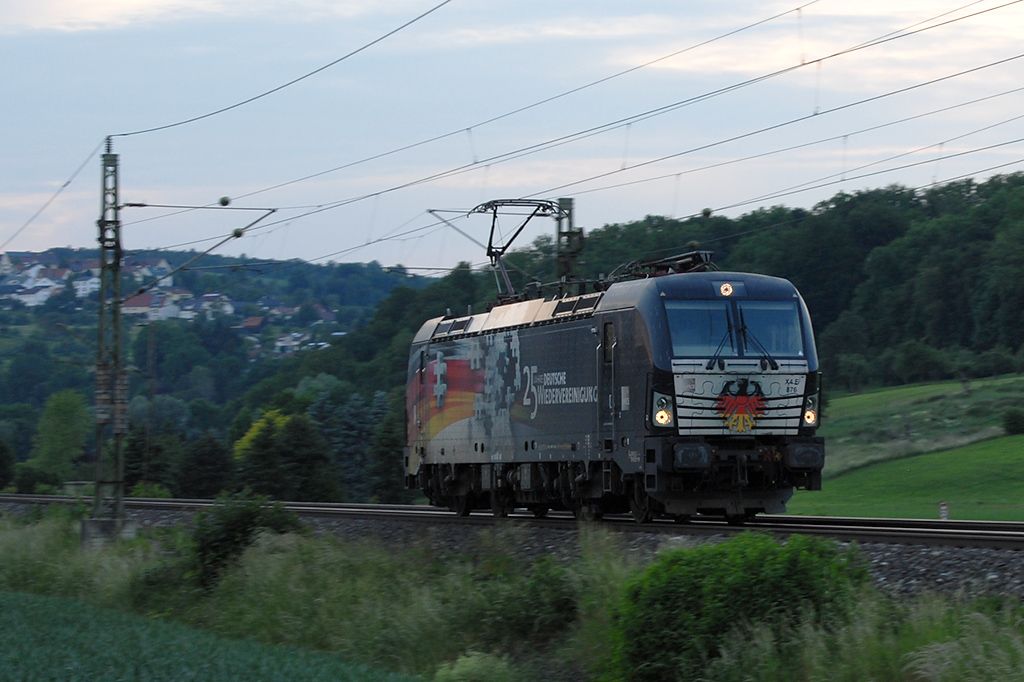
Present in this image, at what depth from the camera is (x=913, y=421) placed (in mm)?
57594

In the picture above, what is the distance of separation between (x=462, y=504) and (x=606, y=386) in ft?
23.1

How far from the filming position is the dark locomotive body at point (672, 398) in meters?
19.7

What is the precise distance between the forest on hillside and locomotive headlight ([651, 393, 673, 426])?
44232mm

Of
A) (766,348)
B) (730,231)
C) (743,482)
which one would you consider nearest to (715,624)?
(743,482)

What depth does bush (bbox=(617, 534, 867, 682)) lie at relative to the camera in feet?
40.9

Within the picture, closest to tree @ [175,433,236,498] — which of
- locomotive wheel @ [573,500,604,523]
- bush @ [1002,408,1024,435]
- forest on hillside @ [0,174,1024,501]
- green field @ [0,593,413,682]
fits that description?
forest on hillside @ [0,174,1024,501]

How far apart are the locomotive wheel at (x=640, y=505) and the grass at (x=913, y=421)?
87.9 ft

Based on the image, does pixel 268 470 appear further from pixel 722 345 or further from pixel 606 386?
pixel 722 345

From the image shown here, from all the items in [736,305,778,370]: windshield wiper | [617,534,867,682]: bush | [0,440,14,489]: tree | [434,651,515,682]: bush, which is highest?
[736,305,778,370]: windshield wiper

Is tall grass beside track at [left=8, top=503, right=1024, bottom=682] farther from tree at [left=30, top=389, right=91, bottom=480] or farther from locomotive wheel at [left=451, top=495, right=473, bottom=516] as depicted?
tree at [left=30, top=389, right=91, bottom=480]

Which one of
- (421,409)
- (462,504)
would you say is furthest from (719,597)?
(421,409)

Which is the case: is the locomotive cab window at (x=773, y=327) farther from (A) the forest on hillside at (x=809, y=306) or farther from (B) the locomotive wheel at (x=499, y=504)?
(A) the forest on hillside at (x=809, y=306)

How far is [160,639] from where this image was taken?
17.2 m

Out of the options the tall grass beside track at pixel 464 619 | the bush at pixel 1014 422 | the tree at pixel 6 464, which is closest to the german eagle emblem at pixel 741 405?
the tall grass beside track at pixel 464 619
